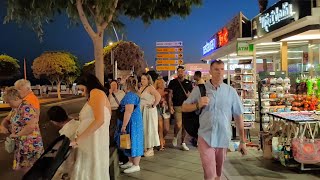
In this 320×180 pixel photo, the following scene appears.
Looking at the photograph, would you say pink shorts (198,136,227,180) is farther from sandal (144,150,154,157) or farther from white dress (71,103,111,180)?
sandal (144,150,154,157)

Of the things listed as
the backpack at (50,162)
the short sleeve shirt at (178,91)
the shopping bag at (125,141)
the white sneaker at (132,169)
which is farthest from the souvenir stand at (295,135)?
the backpack at (50,162)

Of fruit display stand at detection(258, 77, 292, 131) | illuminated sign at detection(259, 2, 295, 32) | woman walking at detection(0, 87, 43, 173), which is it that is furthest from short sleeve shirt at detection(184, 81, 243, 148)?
illuminated sign at detection(259, 2, 295, 32)

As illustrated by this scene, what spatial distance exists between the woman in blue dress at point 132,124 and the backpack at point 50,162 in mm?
2718

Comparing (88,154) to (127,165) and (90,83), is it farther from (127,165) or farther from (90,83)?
(127,165)

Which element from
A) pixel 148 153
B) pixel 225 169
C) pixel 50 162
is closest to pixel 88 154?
pixel 50 162

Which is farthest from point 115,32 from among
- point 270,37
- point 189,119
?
point 189,119

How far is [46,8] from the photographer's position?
9844 mm

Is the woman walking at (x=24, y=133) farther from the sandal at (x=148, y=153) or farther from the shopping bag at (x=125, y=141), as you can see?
the sandal at (x=148, y=153)

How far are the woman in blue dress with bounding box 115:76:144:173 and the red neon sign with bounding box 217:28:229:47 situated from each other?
11.8 metres

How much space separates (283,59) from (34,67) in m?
40.3

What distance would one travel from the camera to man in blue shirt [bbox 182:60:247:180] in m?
4.73

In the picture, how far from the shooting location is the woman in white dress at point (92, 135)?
4547 millimetres

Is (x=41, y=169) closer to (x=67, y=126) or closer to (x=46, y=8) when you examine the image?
(x=67, y=126)

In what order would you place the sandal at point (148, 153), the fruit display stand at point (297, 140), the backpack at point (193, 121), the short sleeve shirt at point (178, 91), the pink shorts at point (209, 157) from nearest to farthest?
1. the pink shorts at point (209, 157)
2. the backpack at point (193, 121)
3. the fruit display stand at point (297, 140)
4. the sandal at point (148, 153)
5. the short sleeve shirt at point (178, 91)
